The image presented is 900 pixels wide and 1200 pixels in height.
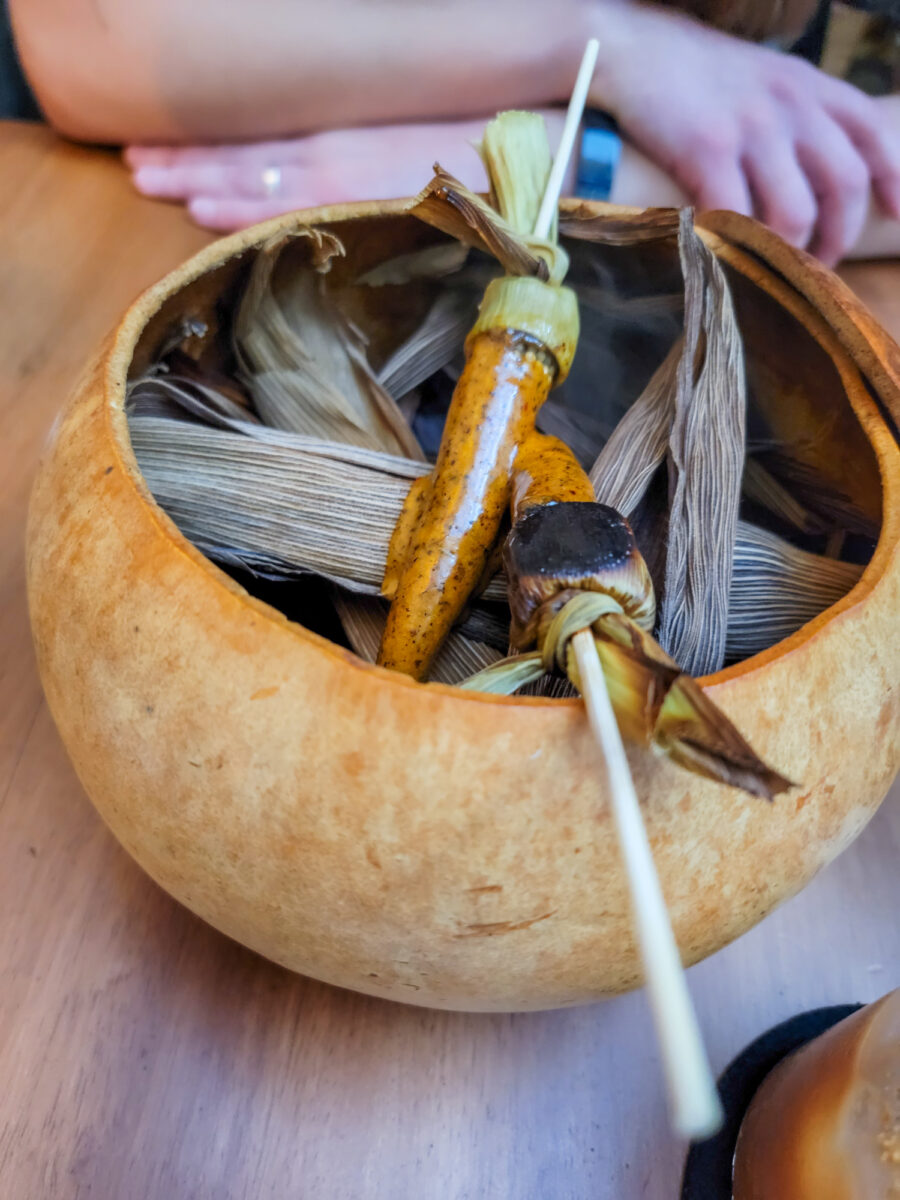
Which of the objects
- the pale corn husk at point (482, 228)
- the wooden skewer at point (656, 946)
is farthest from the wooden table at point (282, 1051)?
the pale corn husk at point (482, 228)

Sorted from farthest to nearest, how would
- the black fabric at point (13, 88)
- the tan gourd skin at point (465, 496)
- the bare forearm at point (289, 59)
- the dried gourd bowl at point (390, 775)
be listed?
the black fabric at point (13, 88)
the bare forearm at point (289, 59)
the tan gourd skin at point (465, 496)
the dried gourd bowl at point (390, 775)

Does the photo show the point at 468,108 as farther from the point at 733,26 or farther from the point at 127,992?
the point at 127,992

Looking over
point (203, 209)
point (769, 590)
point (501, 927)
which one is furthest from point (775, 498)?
point (203, 209)

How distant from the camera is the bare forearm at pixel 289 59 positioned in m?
0.65

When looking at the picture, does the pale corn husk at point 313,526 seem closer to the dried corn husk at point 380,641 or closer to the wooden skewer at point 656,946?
the dried corn husk at point 380,641

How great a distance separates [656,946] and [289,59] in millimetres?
708

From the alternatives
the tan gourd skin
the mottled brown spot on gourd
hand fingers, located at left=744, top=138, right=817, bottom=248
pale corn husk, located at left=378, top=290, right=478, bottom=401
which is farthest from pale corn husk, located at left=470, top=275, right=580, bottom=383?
hand fingers, located at left=744, top=138, right=817, bottom=248

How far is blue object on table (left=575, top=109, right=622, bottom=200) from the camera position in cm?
69

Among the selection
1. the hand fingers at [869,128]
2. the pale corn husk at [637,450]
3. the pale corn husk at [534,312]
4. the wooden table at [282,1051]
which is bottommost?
the wooden table at [282,1051]

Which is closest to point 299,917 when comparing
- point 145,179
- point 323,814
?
point 323,814

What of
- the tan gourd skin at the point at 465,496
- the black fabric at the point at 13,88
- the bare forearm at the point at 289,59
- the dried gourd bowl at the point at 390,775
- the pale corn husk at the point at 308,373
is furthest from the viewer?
the black fabric at the point at 13,88

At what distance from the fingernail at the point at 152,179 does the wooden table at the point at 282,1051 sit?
0.45m

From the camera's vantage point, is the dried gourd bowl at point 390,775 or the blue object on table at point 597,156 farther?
the blue object on table at point 597,156

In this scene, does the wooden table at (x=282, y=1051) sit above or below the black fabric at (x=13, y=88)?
below
